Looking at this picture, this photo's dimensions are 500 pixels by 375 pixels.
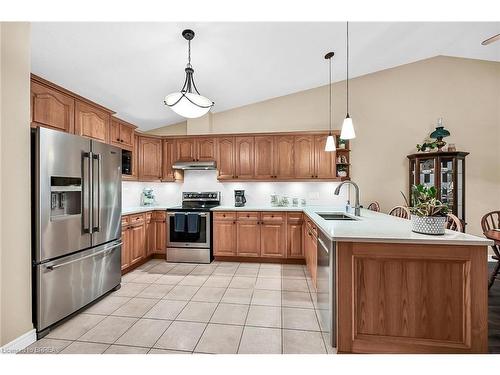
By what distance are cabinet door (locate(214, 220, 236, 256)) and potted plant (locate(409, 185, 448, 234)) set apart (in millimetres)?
2728

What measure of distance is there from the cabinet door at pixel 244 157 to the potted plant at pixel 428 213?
112 inches

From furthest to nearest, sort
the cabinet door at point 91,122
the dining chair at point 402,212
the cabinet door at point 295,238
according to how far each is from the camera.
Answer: the cabinet door at point 295,238 → the dining chair at point 402,212 → the cabinet door at point 91,122

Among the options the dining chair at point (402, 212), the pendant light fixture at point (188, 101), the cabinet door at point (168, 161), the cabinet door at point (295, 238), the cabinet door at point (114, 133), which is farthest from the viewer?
the cabinet door at point (168, 161)

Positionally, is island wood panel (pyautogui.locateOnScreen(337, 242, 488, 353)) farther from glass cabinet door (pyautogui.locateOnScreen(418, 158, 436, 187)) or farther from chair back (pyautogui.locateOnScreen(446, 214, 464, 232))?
glass cabinet door (pyautogui.locateOnScreen(418, 158, 436, 187))

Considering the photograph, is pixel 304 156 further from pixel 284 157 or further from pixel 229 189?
pixel 229 189

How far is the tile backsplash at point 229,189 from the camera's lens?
434 cm

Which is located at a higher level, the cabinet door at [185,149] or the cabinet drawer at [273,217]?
the cabinet door at [185,149]

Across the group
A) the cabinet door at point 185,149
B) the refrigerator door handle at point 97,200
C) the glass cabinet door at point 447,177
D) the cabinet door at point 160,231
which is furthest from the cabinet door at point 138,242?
the glass cabinet door at point 447,177

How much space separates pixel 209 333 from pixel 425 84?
524 cm

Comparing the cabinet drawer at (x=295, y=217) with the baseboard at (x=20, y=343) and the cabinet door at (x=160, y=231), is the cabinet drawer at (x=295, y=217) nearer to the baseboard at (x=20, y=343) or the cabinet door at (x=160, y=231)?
the cabinet door at (x=160, y=231)

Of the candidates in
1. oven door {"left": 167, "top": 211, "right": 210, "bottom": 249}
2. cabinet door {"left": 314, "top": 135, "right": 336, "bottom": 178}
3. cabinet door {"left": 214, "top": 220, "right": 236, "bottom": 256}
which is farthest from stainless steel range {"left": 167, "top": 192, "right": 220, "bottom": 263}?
cabinet door {"left": 314, "top": 135, "right": 336, "bottom": 178}

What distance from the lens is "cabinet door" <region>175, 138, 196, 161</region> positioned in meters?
4.39

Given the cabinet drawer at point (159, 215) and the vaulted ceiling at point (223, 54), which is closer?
the vaulted ceiling at point (223, 54)

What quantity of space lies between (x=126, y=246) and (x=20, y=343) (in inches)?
64.8
